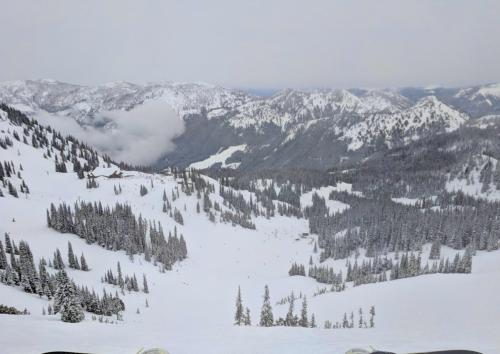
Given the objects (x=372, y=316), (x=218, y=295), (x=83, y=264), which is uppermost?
(x=83, y=264)

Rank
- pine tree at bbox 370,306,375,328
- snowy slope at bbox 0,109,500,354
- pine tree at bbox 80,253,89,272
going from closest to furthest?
snowy slope at bbox 0,109,500,354
pine tree at bbox 370,306,375,328
pine tree at bbox 80,253,89,272

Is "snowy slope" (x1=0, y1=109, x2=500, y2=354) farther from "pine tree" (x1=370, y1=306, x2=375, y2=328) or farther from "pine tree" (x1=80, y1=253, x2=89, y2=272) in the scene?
"pine tree" (x1=80, y1=253, x2=89, y2=272)

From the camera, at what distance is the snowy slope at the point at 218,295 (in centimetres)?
1627

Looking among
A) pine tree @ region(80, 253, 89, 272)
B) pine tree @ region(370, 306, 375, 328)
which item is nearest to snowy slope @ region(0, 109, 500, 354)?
pine tree @ region(370, 306, 375, 328)

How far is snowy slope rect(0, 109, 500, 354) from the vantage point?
53.4 ft

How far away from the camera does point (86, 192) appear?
162625 mm

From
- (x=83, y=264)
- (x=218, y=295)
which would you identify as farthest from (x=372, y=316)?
(x=83, y=264)

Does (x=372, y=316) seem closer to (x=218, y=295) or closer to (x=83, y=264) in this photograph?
(x=218, y=295)

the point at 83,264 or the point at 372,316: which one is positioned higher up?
the point at 83,264

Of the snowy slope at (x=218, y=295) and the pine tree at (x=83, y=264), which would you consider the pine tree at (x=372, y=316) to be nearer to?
the snowy slope at (x=218, y=295)

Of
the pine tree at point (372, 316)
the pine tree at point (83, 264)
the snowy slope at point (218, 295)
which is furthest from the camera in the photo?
the pine tree at point (83, 264)

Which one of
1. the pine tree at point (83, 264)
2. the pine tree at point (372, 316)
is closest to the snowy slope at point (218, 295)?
the pine tree at point (372, 316)

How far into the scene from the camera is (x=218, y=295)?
89125 mm

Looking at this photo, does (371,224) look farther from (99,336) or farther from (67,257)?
(99,336)
